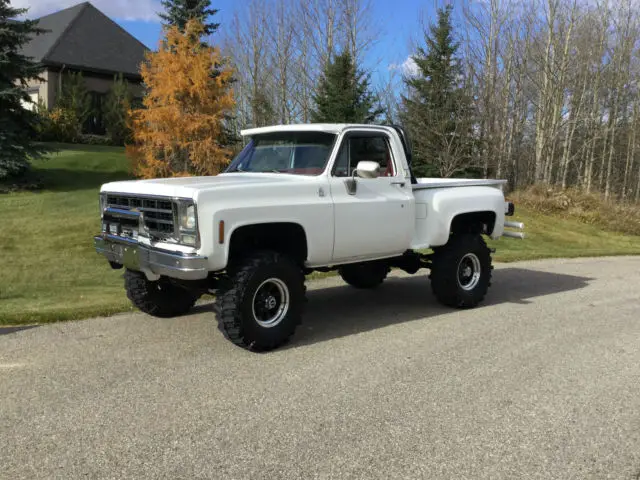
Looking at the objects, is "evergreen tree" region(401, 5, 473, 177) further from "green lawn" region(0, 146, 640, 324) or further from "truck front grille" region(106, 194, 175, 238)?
"truck front grille" region(106, 194, 175, 238)

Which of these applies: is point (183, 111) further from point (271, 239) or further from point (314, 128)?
point (271, 239)

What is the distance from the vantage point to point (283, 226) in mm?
5758

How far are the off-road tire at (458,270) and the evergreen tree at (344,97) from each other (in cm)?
1773

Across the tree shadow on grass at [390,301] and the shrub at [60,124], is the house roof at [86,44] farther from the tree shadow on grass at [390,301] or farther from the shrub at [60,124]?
the tree shadow on grass at [390,301]

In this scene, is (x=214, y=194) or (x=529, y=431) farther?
(x=214, y=194)

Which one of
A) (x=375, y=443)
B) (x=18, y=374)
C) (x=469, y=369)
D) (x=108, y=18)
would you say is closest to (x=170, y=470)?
(x=375, y=443)

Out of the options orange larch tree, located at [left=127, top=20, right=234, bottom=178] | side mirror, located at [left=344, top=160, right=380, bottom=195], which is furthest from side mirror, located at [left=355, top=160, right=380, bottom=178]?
orange larch tree, located at [left=127, top=20, right=234, bottom=178]

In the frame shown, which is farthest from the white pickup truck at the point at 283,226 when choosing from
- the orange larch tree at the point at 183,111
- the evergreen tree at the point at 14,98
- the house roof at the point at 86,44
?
the house roof at the point at 86,44

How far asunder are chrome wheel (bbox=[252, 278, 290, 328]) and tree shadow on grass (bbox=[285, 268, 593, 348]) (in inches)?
14.6

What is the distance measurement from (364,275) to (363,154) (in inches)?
102

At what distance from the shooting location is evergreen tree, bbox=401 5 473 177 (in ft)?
86.8

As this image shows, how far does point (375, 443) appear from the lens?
3771mm

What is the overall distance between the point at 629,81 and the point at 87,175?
32941mm

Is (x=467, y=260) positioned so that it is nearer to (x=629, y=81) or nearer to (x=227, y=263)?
(x=227, y=263)
